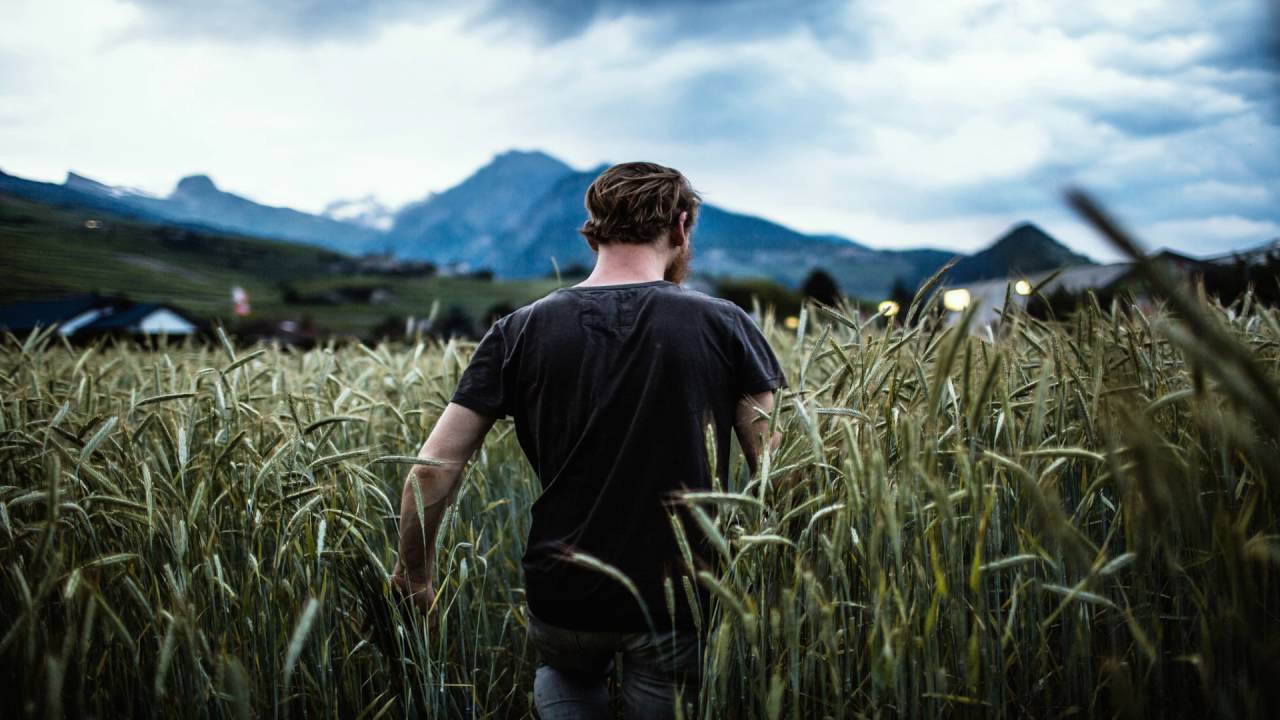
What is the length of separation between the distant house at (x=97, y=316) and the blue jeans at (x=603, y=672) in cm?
411

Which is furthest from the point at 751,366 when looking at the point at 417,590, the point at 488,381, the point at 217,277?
the point at 217,277

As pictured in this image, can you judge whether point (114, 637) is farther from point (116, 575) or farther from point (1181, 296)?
point (1181, 296)

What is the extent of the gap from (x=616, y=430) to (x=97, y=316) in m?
30.6

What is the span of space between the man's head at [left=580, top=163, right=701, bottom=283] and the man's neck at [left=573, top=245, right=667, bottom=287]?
0.07ft

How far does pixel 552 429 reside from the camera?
1838 mm

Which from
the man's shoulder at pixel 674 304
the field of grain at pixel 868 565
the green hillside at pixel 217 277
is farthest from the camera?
the green hillside at pixel 217 277

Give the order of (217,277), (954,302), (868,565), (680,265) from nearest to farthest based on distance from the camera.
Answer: (868,565) → (680,265) → (954,302) → (217,277)

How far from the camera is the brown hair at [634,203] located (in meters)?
1.85

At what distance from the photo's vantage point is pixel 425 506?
1938 millimetres

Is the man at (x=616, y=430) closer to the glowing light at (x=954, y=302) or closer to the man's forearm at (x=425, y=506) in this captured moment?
the man's forearm at (x=425, y=506)

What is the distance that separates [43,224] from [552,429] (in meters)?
10.0

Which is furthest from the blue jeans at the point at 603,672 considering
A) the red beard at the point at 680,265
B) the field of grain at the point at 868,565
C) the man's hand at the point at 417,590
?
the red beard at the point at 680,265

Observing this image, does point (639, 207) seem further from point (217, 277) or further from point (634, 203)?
point (217, 277)

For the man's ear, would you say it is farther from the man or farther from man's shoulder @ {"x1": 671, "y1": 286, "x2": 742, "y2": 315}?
man's shoulder @ {"x1": 671, "y1": 286, "x2": 742, "y2": 315}
